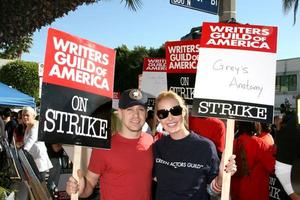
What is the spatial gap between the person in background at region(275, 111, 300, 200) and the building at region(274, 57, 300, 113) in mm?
40929

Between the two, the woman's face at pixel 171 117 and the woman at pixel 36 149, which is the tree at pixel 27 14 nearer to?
the woman at pixel 36 149

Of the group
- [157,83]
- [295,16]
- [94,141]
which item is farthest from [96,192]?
[295,16]

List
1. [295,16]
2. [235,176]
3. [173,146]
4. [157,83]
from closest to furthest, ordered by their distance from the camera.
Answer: [173,146], [235,176], [157,83], [295,16]

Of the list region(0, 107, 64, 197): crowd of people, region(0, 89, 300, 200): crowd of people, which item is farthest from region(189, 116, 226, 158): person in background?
region(0, 107, 64, 197): crowd of people

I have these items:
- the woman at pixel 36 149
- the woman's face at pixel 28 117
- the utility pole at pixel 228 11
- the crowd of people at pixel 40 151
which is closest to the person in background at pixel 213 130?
the utility pole at pixel 228 11

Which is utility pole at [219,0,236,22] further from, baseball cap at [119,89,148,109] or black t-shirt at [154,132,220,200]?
black t-shirt at [154,132,220,200]

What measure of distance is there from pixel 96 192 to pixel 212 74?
3.06 metres

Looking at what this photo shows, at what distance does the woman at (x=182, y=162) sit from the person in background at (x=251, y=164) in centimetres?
208

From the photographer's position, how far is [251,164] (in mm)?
5508

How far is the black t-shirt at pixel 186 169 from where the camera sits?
11.0 feet

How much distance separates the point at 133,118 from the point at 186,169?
1.86ft

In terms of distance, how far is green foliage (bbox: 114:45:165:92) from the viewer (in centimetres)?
4638

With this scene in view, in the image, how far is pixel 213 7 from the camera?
6.27 metres

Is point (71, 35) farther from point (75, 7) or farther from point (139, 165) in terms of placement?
point (75, 7)
